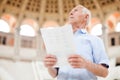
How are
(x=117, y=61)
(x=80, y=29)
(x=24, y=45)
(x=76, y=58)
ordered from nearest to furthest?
(x=76, y=58)
(x=80, y=29)
(x=117, y=61)
(x=24, y=45)

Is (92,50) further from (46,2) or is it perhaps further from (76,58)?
(46,2)

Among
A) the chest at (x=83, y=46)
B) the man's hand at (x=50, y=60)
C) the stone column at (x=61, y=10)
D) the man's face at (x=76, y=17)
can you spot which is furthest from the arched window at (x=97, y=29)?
the man's hand at (x=50, y=60)

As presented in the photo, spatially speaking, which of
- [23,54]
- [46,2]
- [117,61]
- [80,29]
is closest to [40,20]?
[46,2]

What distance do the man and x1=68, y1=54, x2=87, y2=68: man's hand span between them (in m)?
0.06

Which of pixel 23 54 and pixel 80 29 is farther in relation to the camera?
pixel 23 54

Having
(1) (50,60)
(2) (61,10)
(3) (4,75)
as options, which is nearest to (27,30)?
(2) (61,10)

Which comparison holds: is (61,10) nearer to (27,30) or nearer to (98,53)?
(27,30)

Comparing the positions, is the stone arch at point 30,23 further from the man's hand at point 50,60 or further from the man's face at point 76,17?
the man's hand at point 50,60

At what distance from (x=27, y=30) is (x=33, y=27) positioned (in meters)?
0.53

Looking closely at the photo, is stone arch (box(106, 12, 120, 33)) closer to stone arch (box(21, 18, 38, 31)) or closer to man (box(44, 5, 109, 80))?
stone arch (box(21, 18, 38, 31))

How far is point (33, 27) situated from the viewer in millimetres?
24156

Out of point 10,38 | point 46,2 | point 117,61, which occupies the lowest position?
point 117,61

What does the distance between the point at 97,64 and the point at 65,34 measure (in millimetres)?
499

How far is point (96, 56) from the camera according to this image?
3.62 metres
